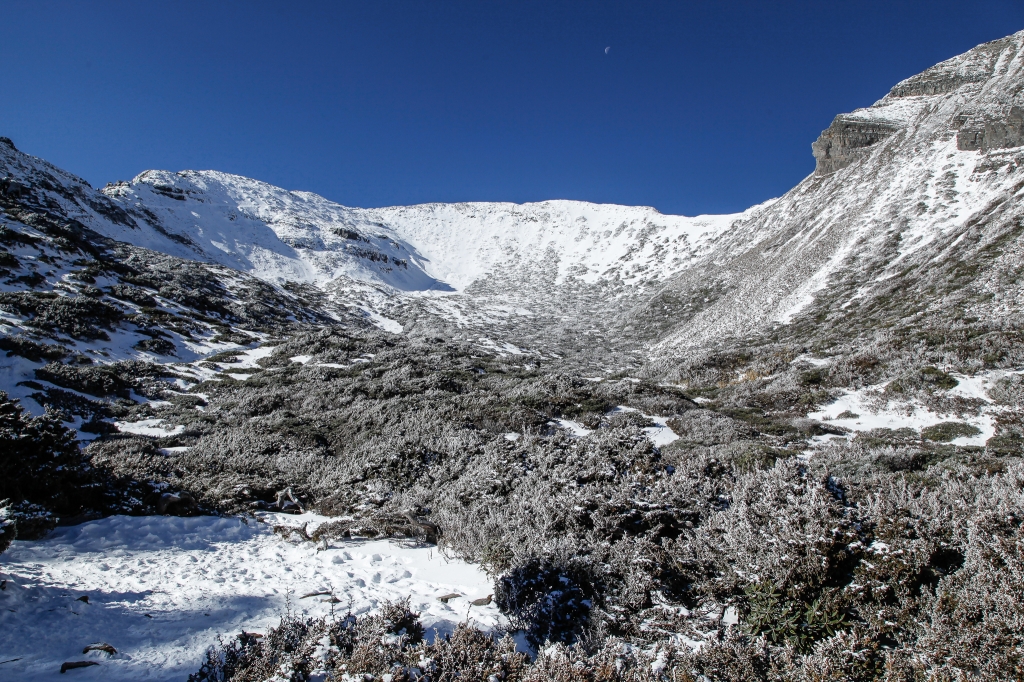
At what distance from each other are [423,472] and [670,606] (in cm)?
572

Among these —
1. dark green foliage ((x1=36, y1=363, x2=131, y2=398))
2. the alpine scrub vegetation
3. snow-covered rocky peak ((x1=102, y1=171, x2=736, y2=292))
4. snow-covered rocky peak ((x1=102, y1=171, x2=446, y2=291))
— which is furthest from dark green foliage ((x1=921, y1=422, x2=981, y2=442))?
snow-covered rocky peak ((x1=102, y1=171, x2=446, y2=291))

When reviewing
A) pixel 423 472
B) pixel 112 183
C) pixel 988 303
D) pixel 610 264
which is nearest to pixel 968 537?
pixel 423 472

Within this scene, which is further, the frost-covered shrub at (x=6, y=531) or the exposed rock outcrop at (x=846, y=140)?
the exposed rock outcrop at (x=846, y=140)

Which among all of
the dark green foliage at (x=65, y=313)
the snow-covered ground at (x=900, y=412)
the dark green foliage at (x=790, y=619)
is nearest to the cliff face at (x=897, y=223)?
the snow-covered ground at (x=900, y=412)

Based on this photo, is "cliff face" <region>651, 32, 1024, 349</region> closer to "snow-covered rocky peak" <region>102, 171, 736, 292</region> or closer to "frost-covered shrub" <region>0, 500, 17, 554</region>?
"snow-covered rocky peak" <region>102, 171, 736, 292</region>

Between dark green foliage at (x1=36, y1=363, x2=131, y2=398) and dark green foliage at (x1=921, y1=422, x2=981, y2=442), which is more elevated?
dark green foliage at (x1=36, y1=363, x2=131, y2=398)

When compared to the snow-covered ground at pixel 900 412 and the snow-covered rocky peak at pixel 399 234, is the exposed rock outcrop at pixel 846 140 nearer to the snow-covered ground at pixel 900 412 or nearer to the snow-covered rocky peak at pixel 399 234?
the snow-covered rocky peak at pixel 399 234

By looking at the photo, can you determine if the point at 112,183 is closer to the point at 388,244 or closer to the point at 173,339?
the point at 388,244

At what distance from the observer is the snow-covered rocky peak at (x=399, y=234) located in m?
66.1

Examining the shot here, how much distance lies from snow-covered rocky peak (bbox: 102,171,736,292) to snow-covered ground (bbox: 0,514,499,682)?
61649 mm

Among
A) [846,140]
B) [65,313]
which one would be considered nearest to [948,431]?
[65,313]

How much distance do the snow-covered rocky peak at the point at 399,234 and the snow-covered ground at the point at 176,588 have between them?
202ft

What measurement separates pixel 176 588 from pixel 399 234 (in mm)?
96447

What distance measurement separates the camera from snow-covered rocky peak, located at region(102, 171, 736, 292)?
66.1 metres
